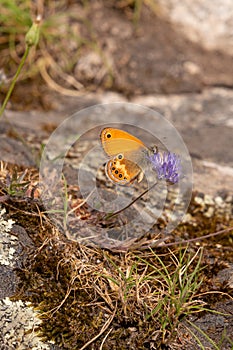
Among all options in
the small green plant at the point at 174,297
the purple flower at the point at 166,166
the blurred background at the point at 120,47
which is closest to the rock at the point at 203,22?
the blurred background at the point at 120,47

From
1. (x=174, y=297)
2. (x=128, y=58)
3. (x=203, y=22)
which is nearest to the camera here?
(x=174, y=297)

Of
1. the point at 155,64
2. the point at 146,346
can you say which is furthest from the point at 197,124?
the point at 146,346

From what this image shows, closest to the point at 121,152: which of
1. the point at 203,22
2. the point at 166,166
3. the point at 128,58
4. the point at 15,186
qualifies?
the point at 166,166

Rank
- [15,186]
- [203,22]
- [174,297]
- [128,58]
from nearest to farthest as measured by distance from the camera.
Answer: [174,297] < [15,186] < [128,58] < [203,22]

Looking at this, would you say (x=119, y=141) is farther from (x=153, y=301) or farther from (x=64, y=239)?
(x=153, y=301)

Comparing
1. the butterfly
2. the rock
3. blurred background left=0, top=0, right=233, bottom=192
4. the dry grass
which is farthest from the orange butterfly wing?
the rock

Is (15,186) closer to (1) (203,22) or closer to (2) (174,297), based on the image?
(2) (174,297)

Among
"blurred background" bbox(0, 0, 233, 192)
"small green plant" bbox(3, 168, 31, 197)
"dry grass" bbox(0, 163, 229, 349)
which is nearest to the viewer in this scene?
"dry grass" bbox(0, 163, 229, 349)

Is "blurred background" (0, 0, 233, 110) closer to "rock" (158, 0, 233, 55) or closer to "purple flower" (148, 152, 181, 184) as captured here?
"rock" (158, 0, 233, 55)
